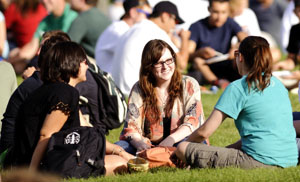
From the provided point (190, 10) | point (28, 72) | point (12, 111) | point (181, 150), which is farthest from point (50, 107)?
point (190, 10)

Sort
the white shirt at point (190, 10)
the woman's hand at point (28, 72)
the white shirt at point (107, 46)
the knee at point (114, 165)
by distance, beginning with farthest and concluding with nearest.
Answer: the white shirt at point (190, 10) < the white shirt at point (107, 46) < the woman's hand at point (28, 72) < the knee at point (114, 165)

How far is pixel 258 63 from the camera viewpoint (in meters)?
4.86

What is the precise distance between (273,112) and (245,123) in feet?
0.75

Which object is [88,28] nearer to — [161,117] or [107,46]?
[107,46]

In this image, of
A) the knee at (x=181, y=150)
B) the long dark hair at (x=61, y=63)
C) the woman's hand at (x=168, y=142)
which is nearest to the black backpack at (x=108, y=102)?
the woman's hand at (x=168, y=142)

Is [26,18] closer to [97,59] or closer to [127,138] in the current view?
[97,59]

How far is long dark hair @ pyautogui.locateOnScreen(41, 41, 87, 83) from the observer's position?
4.96 m

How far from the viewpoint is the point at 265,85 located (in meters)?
4.87

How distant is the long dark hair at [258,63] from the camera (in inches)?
191

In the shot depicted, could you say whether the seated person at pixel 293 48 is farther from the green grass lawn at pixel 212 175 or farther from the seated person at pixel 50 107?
the seated person at pixel 50 107

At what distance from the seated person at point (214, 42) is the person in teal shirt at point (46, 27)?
251 cm

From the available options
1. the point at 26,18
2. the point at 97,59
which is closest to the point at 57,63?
the point at 97,59

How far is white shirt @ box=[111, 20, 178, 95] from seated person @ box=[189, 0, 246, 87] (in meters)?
1.64

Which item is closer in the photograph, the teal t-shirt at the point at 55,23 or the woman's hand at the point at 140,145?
the woman's hand at the point at 140,145
